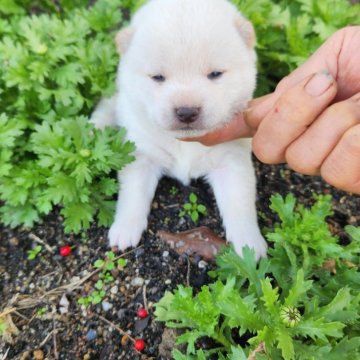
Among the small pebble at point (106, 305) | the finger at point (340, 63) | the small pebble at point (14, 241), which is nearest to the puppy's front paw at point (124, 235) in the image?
the small pebble at point (106, 305)

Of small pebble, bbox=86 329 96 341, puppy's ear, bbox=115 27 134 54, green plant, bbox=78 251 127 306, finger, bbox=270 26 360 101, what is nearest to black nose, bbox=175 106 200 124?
finger, bbox=270 26 360 101

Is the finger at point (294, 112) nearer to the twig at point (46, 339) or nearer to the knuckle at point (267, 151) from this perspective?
the knuckle at point (267, 151)

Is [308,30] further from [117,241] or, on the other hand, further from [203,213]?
[117,241]

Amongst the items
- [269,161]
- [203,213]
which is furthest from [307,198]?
[269,161]

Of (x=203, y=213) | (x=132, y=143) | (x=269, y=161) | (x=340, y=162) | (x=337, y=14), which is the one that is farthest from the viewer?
(x=337, y=14)

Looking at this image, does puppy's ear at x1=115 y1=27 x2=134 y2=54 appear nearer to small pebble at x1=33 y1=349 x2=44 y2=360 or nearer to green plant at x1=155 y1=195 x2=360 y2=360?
green plant at x1=155 y1=195 x2=360 y2=360
